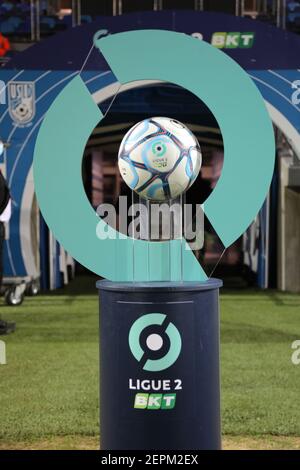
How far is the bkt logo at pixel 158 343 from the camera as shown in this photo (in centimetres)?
307

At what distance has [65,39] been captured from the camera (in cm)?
1095

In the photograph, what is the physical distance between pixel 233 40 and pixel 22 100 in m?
3.54

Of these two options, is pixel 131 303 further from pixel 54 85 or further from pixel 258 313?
pixel 54 85

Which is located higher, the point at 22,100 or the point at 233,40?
the point at 233,40

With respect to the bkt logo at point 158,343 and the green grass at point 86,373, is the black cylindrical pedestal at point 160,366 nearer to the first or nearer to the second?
the bkt logo at point 158,343

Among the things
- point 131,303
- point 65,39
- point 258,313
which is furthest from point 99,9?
point 131,303

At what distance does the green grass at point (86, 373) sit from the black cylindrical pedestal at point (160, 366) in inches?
47.5

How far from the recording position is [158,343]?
3076 mm

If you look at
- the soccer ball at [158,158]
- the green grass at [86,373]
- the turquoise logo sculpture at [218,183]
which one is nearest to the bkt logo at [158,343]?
the turquoise logo sculpture at [218,183]

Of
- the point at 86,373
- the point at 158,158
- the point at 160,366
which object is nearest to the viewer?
the point at 160,366

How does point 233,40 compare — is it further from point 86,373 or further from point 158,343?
point 158,343

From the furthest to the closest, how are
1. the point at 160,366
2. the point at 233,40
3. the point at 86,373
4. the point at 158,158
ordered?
the point at 233,40 → the point at 86,373 → the point at 158,158 → the point at 160,366

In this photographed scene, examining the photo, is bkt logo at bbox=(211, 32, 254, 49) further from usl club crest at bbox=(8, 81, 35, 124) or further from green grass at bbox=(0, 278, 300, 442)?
green grass at bbox=(0, 278, 300, 442)

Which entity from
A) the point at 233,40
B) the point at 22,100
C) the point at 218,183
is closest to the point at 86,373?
the point at 218,183
